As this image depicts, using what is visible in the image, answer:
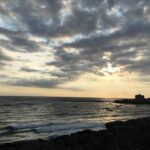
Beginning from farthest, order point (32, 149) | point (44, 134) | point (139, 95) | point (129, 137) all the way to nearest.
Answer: point (139, 95), point (44, 134), point (129, 137), point (32, 149)

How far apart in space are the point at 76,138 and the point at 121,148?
4.31 metres

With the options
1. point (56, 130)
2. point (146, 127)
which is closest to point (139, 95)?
point (56, 130)

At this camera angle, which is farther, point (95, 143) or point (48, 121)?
point (48, 121)

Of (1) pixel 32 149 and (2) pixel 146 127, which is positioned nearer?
(1) pixel 32 149

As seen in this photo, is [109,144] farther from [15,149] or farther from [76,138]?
[15,149]

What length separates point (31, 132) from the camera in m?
37.8

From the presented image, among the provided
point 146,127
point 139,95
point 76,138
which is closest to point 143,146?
point 76,138

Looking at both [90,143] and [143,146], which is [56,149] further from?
[143,146]

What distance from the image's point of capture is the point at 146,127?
23812mm

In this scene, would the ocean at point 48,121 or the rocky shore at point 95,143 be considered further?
the ocean at point 48,121

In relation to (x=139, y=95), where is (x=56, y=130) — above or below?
below

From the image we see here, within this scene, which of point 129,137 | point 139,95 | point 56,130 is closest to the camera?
point 129,137

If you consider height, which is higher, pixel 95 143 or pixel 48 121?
pixel 48 121

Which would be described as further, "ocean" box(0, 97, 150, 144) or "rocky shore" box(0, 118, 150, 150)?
"ocean" box(0, 97, 150, 144)
